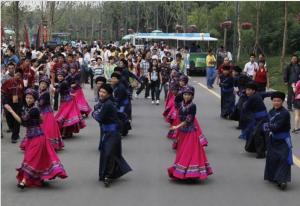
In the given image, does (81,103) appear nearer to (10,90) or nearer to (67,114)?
(67,114)

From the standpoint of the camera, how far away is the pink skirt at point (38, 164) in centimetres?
A: 984

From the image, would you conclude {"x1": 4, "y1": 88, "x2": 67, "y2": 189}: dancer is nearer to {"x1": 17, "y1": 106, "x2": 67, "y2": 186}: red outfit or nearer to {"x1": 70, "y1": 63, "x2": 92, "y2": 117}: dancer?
{"x1": 17, "y1": 106, "x2": 67, "y2": 186}: red outfit

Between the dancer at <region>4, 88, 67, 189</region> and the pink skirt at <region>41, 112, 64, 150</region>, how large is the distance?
2612mm

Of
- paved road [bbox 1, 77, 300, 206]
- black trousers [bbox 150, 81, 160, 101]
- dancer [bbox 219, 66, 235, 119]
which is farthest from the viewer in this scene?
black trousers [bbox 150, 81, 160, 101]

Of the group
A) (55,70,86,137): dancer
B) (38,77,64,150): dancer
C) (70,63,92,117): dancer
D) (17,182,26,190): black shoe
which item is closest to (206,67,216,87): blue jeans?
(70,63,92,117): dancer

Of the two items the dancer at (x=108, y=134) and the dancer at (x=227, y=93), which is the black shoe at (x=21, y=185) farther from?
the dancer at (x=227, y=93)

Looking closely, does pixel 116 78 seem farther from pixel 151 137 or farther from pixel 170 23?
pixel 170 23

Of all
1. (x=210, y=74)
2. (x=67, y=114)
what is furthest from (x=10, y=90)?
(x=210, y=74)

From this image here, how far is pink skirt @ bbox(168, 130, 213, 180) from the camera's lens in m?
10.2

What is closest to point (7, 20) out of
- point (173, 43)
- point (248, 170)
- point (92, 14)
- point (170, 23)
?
point (173, 43)

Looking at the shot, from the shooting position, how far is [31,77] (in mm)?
16781

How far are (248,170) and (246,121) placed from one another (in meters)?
3.14

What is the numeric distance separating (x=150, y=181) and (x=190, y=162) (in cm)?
75

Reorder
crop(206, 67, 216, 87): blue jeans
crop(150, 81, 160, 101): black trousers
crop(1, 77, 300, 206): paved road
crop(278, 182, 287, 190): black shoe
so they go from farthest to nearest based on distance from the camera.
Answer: crop(206, 67, 216, 87): blue jeans → crop(150, 81, 160, 101): black trousers → crop(278, 182, 287, 190): black shoe → crop(1, 77, 300, 206): paved road
